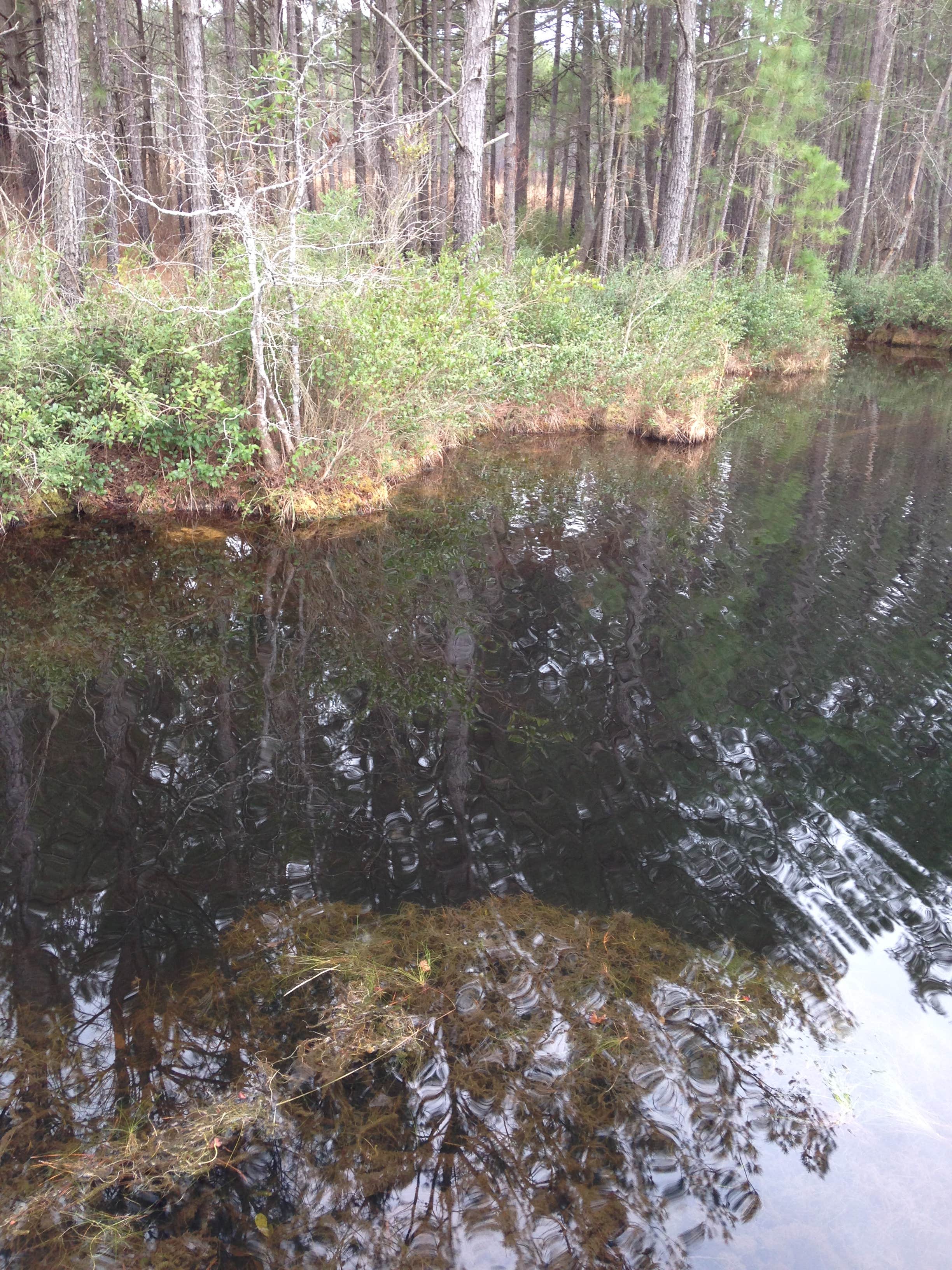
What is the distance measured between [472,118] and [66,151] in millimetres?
5370

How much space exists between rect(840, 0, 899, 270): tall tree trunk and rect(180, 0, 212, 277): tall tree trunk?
19.4m

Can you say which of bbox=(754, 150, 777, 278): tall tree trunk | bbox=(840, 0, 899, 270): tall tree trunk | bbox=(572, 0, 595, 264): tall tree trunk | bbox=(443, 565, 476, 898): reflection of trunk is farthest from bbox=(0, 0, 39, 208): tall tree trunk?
bbox=(840, 0, 899, 270): tall tree trunk

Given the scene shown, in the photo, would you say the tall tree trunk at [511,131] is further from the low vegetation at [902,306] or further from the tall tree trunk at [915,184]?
the tall tree trunk at [915,184]

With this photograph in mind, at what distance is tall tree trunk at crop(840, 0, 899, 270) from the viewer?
81.0 ft

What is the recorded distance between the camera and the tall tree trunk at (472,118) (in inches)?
456

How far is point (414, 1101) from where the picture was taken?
3152 mm

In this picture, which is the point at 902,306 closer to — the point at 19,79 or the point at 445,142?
the point at 445,142

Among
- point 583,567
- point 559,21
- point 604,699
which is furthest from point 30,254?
point 559,21

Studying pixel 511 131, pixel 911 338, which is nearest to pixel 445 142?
pixel 511 131

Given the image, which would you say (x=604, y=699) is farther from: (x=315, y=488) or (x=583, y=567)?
(x=315, y=488)

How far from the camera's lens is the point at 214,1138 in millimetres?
2941

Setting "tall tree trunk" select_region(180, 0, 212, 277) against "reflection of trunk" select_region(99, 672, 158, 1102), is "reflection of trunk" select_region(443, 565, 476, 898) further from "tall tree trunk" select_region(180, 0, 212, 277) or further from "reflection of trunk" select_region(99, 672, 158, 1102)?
"tall tree trunk" select_region(180, 0, 212, 277)

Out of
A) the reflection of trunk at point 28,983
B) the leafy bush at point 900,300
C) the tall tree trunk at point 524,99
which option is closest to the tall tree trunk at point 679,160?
the tall tree trunk at point 524,99

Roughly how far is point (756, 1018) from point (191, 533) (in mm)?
7233
